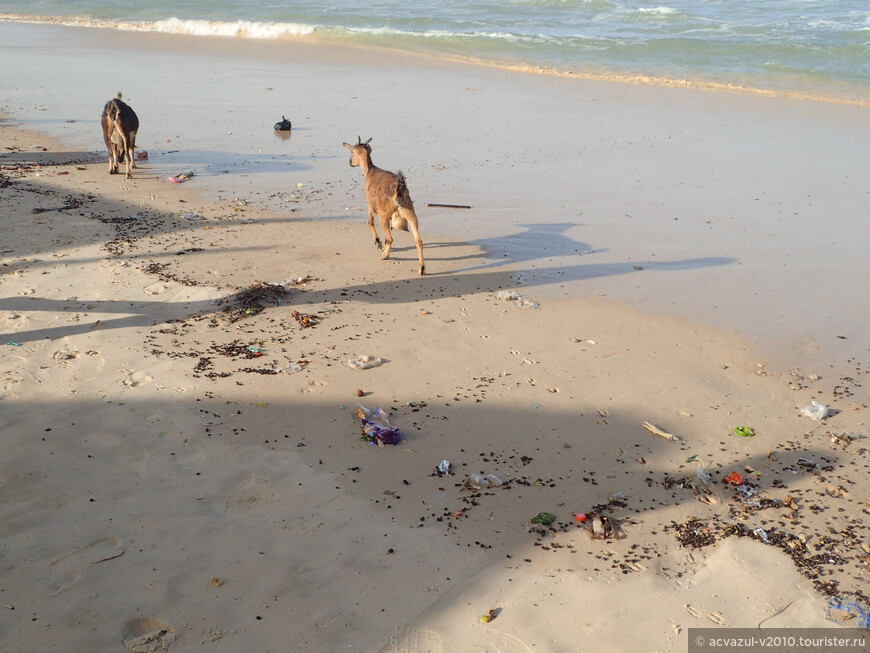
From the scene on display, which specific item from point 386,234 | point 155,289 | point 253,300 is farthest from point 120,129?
point 253,300

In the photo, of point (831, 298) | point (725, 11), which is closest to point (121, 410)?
point (831, 298)

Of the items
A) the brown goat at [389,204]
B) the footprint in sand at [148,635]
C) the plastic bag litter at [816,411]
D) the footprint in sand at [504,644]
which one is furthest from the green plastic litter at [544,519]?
the brown goat at [389,204]

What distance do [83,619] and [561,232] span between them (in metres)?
7.28

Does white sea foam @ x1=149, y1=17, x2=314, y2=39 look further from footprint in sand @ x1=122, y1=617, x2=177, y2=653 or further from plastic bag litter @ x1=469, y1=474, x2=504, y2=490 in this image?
footprint in sand @ x1=122, y1=617, x2=177, y2=653

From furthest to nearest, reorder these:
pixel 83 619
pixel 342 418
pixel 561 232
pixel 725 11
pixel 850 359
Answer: pixel 725 11 → pixel 561 232 → pixel 850 359 → pixel 342 418 → pixel 83 619

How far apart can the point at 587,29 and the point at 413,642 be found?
29312 mm

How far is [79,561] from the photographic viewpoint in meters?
4.21

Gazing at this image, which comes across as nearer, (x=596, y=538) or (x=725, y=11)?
(x=596, y=538)

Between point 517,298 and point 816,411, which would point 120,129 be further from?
point 816,411

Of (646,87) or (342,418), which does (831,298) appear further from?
(646,87)

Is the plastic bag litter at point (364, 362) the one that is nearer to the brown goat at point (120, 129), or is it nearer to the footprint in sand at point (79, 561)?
the footprint in sand at point (79, 561)

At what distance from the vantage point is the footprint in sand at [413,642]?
12.5ft

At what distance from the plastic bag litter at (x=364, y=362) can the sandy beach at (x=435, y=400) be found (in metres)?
0.12

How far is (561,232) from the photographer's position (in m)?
9.72
